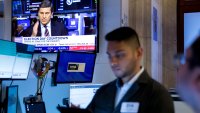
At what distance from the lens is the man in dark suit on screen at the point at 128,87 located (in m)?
1.85

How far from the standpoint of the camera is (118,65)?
1944mm

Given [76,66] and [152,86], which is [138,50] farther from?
[76,66]

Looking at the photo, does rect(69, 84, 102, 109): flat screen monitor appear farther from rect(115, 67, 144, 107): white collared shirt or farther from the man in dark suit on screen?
rect(115, 67, 144, 107): white collared shirt

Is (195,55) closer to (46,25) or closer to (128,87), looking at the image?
(128,87)

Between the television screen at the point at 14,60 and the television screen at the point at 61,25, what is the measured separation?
2.77ft

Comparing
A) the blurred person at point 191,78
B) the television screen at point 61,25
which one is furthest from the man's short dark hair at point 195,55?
the television screen at point 61,25

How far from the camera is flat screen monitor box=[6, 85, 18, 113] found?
9.70 feet

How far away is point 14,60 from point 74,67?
67 cm

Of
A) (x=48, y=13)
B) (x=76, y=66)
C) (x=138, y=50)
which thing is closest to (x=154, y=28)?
(x=48, y=13)

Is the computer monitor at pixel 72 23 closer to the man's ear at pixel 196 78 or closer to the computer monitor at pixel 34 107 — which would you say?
the computer monitor at pixel 34 107

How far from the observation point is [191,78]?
34.3 inches

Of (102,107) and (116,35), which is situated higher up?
(116,35)

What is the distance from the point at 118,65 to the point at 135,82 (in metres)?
0.13

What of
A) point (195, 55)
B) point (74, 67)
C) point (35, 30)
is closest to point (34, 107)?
point (74, 67)
